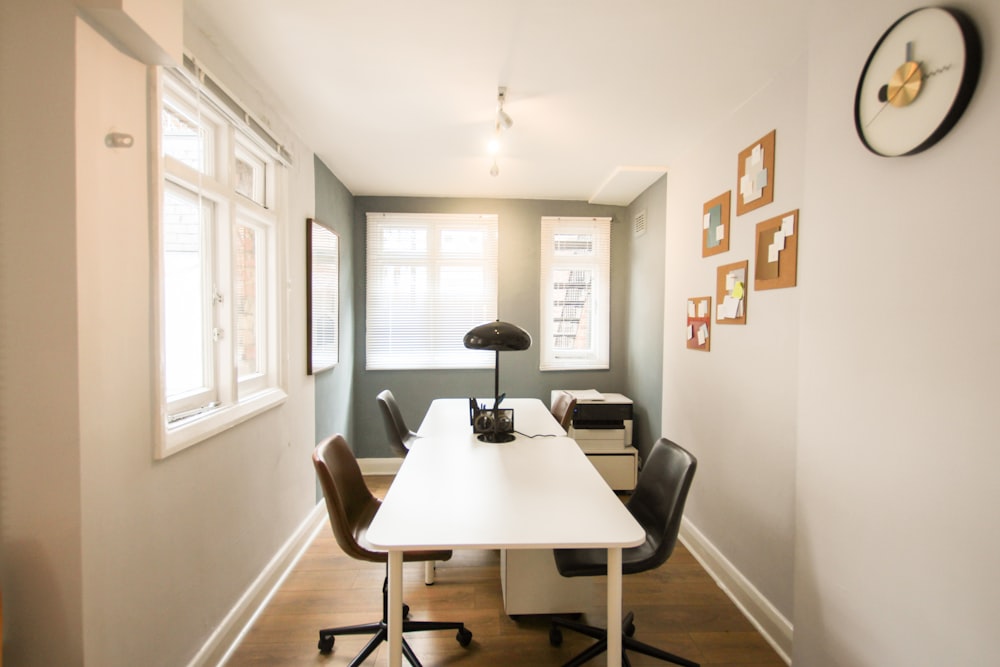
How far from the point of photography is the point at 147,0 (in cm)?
117

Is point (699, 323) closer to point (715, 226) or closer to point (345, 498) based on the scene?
point (715, 226)

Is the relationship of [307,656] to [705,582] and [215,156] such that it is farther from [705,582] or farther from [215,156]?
[215,156]

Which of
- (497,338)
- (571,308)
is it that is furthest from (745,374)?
(571,308)

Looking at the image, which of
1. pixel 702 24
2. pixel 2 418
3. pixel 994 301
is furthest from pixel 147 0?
pixel 994 301

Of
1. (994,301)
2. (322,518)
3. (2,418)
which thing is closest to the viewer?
(994,301)

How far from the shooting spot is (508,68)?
6.44 ft

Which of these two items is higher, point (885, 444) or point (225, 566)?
point (885, 444)

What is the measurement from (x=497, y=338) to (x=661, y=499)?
1077 mm

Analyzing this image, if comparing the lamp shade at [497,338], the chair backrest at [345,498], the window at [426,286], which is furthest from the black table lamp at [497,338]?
the window at [426,286]

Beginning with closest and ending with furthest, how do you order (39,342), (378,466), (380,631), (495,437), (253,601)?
(39,342) → (380,631) → (253,601) → (495,437) → (378,466)

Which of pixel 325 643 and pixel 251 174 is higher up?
pixel 251 174

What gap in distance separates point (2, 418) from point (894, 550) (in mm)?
2507

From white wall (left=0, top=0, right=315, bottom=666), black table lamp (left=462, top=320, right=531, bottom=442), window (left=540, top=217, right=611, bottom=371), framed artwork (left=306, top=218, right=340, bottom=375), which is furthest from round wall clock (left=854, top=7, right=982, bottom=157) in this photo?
window (left=540, top=217, right=611, bottom=371)

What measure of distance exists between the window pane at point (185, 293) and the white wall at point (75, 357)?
0.29m
